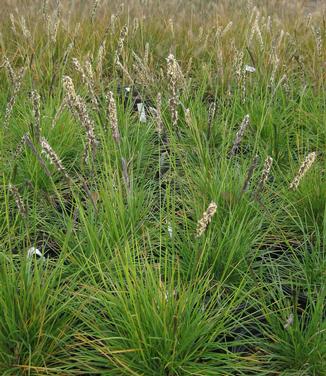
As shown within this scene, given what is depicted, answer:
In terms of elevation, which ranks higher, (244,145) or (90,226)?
(90,226)

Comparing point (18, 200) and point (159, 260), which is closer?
point (18, 200)

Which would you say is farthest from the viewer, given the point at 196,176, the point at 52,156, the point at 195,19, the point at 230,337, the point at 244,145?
the point at 195,19

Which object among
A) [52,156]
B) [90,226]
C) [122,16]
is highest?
[52,156]

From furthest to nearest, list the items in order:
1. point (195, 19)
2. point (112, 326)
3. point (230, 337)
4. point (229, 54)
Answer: point (195, 19), point (229, 54), point (230, 337), point (112, 326)

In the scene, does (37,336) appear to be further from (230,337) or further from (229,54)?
(229,54)

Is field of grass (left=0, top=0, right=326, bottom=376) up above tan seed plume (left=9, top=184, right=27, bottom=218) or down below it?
below

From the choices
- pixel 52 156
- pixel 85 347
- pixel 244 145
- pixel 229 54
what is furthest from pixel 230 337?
pixel 229 54

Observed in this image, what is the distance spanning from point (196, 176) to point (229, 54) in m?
1.88

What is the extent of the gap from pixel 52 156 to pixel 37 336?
535 millimetres

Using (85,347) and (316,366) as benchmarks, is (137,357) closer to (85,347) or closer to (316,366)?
(85,347)

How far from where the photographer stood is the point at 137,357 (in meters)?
1.71

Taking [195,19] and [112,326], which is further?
[195,19]

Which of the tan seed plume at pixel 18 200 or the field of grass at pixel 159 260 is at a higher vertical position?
the tan seed plume at pixel 18 200

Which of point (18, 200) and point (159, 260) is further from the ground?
point (18, 200)
